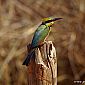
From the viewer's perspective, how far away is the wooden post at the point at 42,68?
2.12 m

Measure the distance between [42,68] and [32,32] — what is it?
2868 millimetres

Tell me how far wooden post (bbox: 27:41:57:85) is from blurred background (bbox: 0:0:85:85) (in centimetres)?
272

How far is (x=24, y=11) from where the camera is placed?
5.20 meters

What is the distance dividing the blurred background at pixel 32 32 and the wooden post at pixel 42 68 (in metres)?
2.72

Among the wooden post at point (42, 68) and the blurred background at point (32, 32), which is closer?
the wooden post at point (42, 68)

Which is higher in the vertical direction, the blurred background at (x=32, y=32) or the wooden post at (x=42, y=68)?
the blurred background at (x=32, y=32)

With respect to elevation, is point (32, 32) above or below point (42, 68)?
above

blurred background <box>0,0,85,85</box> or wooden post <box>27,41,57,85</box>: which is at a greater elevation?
blurred background <box>0,0,85,85</box>

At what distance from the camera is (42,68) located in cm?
212

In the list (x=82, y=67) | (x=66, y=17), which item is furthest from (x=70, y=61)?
(x=66, y=17)

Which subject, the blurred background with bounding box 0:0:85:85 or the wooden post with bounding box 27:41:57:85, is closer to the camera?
the wooden post with bounding box 27:41:57:85

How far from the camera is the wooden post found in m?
2.12

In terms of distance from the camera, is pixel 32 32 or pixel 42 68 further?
pixel 32 32

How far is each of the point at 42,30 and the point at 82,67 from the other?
298cm
